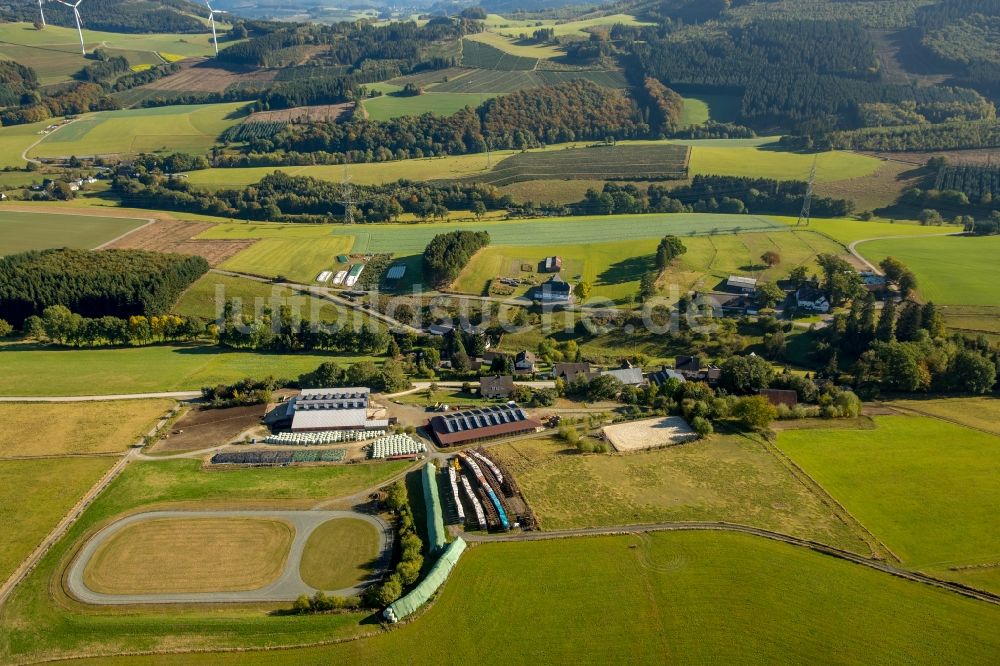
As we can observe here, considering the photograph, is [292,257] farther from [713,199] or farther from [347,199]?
[713,199]

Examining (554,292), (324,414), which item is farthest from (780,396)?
(324,414)

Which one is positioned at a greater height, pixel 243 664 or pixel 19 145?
pixel 19 145

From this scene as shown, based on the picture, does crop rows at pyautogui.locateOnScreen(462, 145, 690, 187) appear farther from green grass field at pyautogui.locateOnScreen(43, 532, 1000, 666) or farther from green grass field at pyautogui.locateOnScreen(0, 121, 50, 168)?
green grass field at pyautogui.locateOnScreen(0, 121, 50, 168)

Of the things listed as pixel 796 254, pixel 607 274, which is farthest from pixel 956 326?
pixel 607 274

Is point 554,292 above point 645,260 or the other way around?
the other way around

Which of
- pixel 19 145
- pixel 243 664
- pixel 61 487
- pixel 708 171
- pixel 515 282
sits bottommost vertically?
pixel 243 664

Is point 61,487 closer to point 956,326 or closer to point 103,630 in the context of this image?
point 103,630

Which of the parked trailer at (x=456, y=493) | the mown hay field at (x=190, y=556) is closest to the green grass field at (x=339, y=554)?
the mown hay field at (x=190, y=556)
